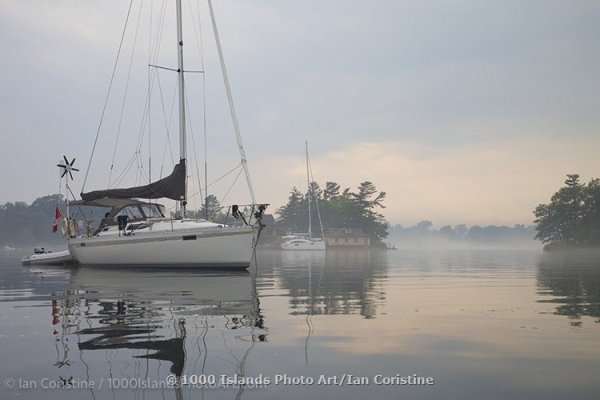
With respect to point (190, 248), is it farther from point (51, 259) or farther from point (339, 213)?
point (339, 213)

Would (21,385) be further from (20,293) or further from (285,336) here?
(20,293)

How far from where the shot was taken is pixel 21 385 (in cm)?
484

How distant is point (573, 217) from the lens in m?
97.2

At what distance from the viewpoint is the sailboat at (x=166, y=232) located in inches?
924

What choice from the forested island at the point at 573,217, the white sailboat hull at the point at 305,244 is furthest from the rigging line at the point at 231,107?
the forested island at the point at 573,217

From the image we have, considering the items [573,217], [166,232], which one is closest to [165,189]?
[166,232]

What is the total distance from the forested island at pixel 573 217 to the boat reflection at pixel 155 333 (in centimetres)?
9600

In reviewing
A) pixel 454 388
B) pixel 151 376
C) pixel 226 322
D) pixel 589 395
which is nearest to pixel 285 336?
pixel 226 322

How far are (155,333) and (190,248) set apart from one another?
16590 millimetres

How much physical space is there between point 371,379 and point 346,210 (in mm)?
122475

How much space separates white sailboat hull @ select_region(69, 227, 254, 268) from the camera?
76.5 feet

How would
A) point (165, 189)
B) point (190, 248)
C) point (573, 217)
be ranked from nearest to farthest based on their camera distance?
point (190, 248) < point (165, 189) < point (573, 217)

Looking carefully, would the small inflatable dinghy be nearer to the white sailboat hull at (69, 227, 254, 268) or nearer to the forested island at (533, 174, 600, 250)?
the white sailboat hull at (69, 227, 254, 268)

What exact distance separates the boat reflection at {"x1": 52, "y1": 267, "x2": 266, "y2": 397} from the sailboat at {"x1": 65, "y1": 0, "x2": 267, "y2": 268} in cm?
1037
